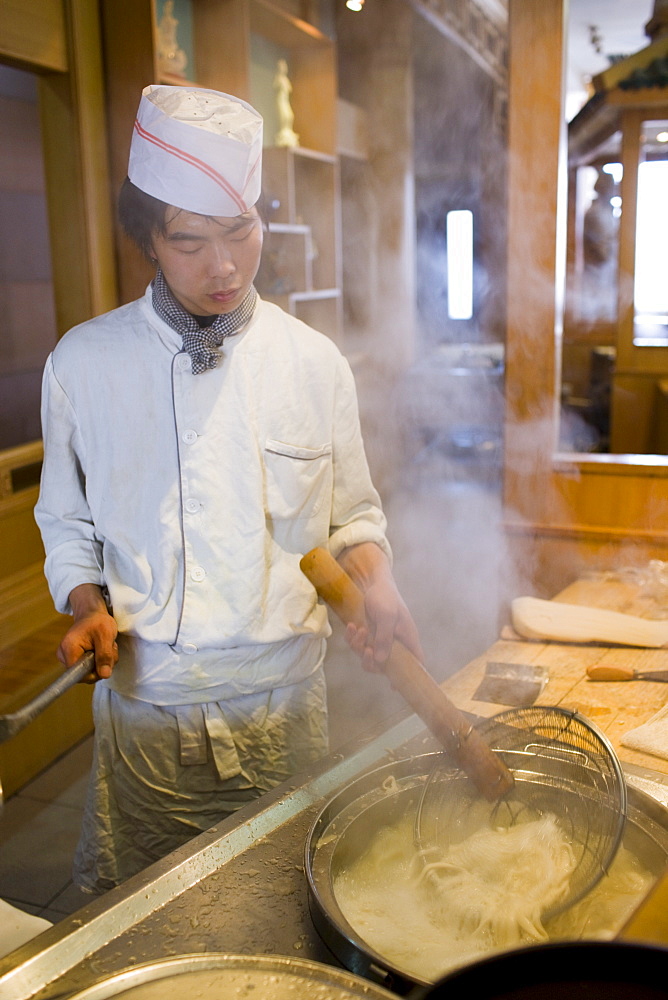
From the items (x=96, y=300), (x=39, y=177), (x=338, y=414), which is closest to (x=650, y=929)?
(x=338, y=414)

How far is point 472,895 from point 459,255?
1050 cm

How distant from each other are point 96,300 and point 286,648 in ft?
6.85

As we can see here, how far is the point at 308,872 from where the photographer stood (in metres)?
0.98

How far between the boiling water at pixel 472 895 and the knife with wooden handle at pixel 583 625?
88cm

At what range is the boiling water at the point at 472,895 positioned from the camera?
0.96 meters

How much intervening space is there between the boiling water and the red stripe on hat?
41.2 inches

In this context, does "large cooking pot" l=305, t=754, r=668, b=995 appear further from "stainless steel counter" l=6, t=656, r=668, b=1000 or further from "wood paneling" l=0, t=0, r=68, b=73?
"wood paneling" l=0, t=0, r=68, b=73

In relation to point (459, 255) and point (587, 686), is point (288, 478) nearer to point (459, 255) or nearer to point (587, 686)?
point (587, 686)

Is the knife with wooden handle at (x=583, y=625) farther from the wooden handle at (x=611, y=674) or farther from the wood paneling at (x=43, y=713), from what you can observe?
the wood paneling at (x=43, y=713)

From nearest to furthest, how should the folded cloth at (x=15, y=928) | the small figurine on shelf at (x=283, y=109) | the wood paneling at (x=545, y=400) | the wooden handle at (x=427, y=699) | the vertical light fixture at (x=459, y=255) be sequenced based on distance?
1. the folded cloth at (x=15, y=928)
2. the wooden handle at (x=427, y=699)
3. the wood paneling at (x=545, y=400)
4. the small figurine on shelf at (x=283, y=109)
5. the vertical light fixture at (x=459, y=255)

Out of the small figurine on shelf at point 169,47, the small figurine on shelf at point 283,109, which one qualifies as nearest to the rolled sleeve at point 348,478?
the small figurine on shelf at point 169,47

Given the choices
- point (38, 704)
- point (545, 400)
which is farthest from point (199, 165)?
point (545, 400)

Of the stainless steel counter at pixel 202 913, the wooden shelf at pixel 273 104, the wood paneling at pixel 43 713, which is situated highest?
the wooden shelf at pixel 273 104

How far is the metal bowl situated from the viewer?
2.54 feet
